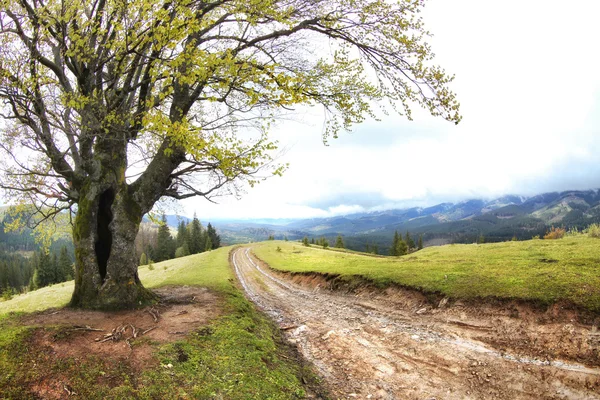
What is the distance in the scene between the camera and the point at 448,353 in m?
8.48

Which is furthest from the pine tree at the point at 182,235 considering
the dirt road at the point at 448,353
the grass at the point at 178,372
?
the grass at the point at 178,372

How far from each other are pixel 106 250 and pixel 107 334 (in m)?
4.33

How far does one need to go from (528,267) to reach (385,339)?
8.13m

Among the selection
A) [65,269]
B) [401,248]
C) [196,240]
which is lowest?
[401,248]

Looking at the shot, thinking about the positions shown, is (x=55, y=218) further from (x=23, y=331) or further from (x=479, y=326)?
(x=479, y=326)

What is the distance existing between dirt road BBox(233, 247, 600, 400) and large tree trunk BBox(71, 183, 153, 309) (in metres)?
6.61

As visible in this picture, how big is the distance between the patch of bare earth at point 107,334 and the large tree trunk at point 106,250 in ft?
2.12

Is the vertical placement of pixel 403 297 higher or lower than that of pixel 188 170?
lower

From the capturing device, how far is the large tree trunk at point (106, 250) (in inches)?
408

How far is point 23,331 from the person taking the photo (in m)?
6.99

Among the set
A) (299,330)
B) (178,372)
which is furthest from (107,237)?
(299,330)

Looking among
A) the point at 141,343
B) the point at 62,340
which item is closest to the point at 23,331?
the point at 62,340

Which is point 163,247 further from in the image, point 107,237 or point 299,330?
point 299,330

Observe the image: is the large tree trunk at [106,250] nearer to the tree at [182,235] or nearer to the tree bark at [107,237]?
the tree bark at [107,237]
